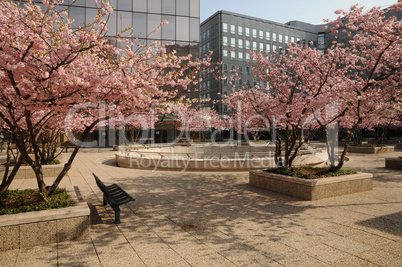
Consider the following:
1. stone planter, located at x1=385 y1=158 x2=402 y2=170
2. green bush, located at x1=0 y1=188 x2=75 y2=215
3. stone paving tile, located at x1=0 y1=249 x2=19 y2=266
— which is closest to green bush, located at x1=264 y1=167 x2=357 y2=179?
green bush, located at x1=0 y1=188 x2=75 y2=215

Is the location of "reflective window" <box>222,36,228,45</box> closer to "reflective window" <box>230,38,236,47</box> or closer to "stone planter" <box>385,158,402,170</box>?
"reflective window" <box>230,38,236,47</box>

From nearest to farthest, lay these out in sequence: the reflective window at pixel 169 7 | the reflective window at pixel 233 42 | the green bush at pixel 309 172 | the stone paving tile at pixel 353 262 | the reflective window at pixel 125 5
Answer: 1. the stone paving tile at pixel 353 262
2. the green bush at pixel 309 172
3. the reflective window at pixel 125 5
4. the reflective window at pixel 169 7
5. the reflective window at pixel 233 42

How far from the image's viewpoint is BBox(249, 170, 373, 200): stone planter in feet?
29.8

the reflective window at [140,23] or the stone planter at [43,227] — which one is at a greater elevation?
the reflective window at [140,23]

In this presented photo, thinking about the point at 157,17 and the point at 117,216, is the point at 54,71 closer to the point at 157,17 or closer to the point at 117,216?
the point at 117,216

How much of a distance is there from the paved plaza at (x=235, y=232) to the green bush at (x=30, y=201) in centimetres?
85

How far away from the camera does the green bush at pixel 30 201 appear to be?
580 centimetres

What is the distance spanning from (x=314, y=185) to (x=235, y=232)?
410cm

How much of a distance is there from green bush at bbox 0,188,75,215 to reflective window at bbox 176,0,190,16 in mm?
37243

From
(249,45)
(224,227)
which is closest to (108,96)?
(224,227)

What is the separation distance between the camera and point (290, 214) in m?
7.57

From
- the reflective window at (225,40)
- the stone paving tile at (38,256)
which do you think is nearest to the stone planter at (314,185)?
the stone paving tile at (38,256)

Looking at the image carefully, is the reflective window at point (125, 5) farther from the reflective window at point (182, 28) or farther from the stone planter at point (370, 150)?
the stone planter at point (370, 150)

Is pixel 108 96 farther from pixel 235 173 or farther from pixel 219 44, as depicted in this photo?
pixel 219 44
